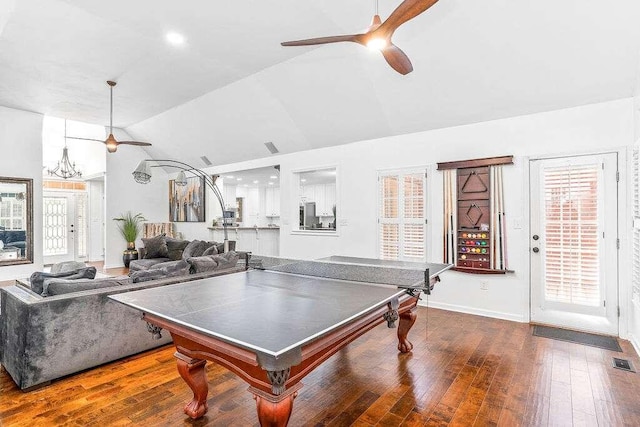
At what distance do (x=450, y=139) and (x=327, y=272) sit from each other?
2953 mm

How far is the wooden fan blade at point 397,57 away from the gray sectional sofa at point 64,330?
8.97 ft

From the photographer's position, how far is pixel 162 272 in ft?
10.8

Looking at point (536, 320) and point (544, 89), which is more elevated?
point (544, 89)

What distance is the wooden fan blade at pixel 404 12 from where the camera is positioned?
6.17ft

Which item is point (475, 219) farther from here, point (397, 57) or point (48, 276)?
point (48, 276)

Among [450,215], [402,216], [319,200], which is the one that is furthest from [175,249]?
[450,215]

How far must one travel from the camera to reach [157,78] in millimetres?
4840

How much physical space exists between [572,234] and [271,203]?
860 centimetres

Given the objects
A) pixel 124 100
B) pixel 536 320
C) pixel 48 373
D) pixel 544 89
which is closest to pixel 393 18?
pixel 544 89

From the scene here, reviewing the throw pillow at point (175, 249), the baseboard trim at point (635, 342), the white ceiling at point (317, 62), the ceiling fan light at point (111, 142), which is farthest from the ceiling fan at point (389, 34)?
the throw pillow at point (175, 249)

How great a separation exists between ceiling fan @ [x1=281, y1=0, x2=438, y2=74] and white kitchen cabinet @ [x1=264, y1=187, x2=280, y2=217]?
868 centimetres

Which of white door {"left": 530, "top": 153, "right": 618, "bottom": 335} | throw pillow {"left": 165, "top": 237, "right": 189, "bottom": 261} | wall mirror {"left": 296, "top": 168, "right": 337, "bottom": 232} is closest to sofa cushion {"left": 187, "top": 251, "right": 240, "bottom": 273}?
throw pillow {"left": 165, "top": 237, "right": 189, "bottom": 261}

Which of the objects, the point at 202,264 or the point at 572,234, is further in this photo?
the point at 572,234

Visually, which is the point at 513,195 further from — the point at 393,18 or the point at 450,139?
the point at 393,18
